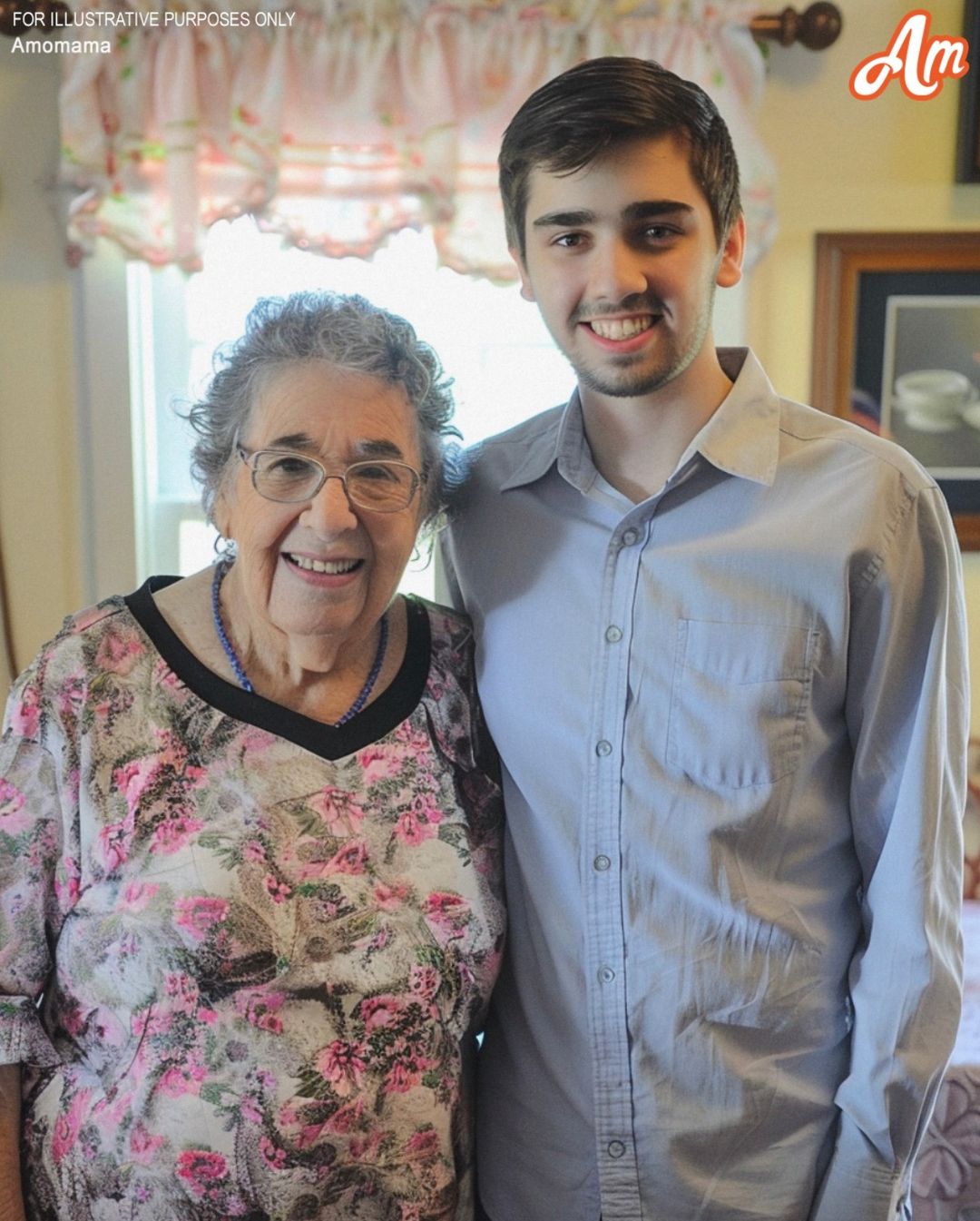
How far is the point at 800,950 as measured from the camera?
3.99 feet

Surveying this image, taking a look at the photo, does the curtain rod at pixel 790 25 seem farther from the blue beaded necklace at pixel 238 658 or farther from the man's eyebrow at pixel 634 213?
the blue beaded necklace at pixel 238 658

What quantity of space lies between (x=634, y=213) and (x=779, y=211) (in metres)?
1.44

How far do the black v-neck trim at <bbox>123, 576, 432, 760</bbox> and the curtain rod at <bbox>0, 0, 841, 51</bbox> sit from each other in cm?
160

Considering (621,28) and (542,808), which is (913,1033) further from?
(621,28)

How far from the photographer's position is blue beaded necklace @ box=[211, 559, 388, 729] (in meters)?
1.26

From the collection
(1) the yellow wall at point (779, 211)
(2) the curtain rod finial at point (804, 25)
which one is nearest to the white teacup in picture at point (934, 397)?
(1) the yellow wall at point (779, 211)

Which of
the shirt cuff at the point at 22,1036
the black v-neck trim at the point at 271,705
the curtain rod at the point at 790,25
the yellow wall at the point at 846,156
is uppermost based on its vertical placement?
the curtain rod at the point at 790,25

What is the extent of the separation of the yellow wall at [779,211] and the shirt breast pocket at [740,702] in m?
1.46

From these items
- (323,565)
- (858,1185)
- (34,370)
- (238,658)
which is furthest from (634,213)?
(34,370)

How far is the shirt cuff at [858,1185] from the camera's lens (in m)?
1.19

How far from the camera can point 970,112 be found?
2371mm

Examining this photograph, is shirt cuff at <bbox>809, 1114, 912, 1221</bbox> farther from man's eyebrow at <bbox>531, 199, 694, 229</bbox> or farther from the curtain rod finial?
the curtain rod finial

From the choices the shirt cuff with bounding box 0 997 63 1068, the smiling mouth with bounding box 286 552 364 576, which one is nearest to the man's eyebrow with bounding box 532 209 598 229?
the smiling mouth with bounding box 286 552 364 576

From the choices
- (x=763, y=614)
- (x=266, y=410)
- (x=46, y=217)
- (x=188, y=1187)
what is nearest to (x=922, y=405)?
(x=763, y=614)
